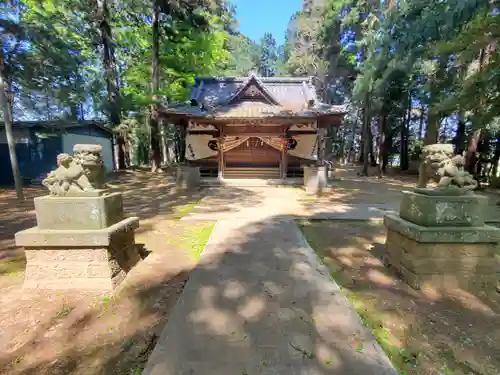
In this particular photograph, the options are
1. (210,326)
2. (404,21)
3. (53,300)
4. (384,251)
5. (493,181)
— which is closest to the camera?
(210,326)

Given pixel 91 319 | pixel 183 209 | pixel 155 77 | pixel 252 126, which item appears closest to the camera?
pixel 91 319

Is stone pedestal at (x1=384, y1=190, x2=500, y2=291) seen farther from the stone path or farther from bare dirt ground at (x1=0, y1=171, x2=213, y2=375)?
bare dirt ground at (x1=0, y1=171, x2=213, y2=375)

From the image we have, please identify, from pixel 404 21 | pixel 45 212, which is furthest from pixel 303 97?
pixel 45 212

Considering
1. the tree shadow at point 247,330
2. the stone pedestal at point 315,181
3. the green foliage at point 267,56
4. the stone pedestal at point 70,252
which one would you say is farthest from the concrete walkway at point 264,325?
the green foliage at point 267,56

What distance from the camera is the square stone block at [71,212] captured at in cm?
282

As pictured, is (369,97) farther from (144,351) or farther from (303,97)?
(144,351)

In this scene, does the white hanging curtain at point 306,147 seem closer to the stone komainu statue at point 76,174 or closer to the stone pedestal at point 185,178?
the stone pedestal at point 185,178

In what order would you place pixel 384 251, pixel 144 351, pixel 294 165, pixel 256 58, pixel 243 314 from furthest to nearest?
1. pixel 256 58
2. pixel 294 165
3. pixel 384 251
4. pixel 243 314
5. pixel 144 351

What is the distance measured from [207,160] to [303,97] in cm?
706

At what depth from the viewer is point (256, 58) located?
132 ft

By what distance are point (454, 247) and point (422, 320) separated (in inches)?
44.7

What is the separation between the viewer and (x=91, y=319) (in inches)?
91.3

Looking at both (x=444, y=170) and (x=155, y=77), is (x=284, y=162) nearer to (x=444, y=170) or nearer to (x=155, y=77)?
(x=155, y=77)

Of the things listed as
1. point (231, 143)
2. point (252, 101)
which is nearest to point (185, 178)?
point (231, 143)
